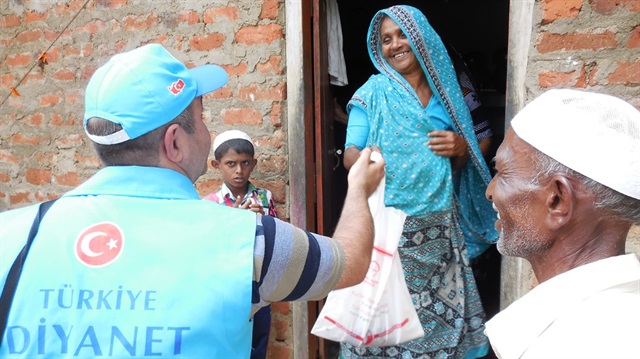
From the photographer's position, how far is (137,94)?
1233 millimetres

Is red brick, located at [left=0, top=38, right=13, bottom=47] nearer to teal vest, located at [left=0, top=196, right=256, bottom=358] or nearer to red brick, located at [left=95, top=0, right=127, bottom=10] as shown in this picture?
red brick, located at [left=95, top=0, right=127, bottom=10]

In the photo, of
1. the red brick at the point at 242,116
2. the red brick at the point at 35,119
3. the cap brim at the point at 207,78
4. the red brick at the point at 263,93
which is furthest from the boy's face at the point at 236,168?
the red brick at the point at 35,119

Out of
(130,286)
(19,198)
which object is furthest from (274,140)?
(19,198)

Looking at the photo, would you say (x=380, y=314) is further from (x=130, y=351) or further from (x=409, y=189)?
(x=130, y=351)

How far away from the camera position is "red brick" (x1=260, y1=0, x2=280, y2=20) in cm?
279

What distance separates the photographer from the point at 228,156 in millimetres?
2820

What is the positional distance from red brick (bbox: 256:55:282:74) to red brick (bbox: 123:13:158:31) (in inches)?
28.9

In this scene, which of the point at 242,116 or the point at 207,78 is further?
the point at 242,116

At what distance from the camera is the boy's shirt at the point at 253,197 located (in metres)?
2.86

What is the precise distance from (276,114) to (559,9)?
1.45 m

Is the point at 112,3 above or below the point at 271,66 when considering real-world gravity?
above

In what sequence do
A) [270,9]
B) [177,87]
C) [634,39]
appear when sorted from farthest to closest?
[270,9] < [634,39] < [177,87]

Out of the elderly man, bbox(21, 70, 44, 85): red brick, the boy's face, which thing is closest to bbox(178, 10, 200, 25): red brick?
the boy's face

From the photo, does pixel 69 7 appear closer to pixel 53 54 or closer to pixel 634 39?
pixel 53 54
